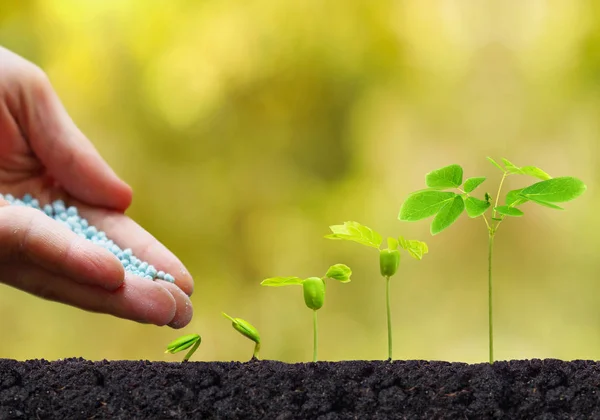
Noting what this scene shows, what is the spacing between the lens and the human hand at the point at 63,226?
32.1 inches

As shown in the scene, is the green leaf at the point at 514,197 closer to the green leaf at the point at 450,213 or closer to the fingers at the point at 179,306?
the green leaf at the point at 450,213

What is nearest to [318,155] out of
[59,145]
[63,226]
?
[59,145]

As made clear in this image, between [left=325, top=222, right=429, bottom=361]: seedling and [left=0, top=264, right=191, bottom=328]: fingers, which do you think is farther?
[left=0, top=264, right=191, bottom=328]: fingers

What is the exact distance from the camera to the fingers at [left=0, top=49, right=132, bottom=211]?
1.22 metres

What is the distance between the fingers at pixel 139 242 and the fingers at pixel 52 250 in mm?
214

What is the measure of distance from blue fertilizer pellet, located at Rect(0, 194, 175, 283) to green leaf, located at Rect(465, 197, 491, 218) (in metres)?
0.53

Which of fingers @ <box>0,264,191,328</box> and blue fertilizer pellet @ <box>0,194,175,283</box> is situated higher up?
blue fertilizer pellet @ <box>0,194,175,283</box>

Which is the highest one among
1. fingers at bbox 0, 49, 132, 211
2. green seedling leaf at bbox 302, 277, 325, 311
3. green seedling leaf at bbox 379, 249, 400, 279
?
fingers at bbox 0, 49, 132, 211

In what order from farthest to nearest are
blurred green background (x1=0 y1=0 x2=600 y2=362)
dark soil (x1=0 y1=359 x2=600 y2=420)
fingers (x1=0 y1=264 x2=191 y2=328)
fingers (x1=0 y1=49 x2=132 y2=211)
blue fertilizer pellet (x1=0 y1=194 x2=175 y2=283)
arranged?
blurred green background (x1=0 y1=0 x2=600 y2=362) → fingers (x1=0 y1=49 x2=132 y2=211) → blue fertilizer pellet (x1=0 y1=194 x2=175 y2=283) → fingers (x1=0 y1=264 x2=191 y2=328) → dark soil (x1=0 y1=359 x2=600 y2=420)

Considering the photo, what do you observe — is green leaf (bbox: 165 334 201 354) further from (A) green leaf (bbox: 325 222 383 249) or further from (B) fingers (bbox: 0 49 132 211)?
(B) fingers (bbox: 0 49 132 211)

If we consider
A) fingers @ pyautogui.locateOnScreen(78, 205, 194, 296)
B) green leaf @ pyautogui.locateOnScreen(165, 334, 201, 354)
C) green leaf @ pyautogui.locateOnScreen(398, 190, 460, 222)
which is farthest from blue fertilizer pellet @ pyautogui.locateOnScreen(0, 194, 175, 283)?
green leaf @ pyautogui.locateOnScreen(398, 190, 460, 222)

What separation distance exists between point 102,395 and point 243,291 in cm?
119

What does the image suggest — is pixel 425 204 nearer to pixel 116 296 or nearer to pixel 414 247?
pixel 414 247

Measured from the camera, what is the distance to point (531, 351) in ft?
5.49
